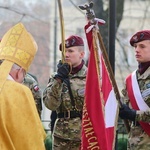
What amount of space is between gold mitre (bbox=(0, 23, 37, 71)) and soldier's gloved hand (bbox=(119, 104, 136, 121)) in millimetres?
1414

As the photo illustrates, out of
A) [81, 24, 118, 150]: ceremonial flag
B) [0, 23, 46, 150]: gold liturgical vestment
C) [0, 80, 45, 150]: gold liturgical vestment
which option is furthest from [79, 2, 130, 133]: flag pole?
[0, 80, 45, 150]: gold liturgical vestment

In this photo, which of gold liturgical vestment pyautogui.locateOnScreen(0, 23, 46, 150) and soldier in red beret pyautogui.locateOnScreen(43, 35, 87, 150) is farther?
soldier in red beret pyautogui.locateOnScreen(43, 35, 87, 150)

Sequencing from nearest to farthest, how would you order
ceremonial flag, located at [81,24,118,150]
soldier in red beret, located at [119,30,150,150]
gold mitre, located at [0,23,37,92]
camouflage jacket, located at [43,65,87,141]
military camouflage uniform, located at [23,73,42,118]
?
1. gold mitre, located at [0,23,37,92]
2. ceremonial flag, located at [81,24,118,150]
3. soldier in red beret, located at [119,30,150,150]
4. camouflage jacket, located at [43,65,87,141]
5. military camouflage uniform, located at [23,73,42,118]

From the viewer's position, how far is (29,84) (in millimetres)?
9125

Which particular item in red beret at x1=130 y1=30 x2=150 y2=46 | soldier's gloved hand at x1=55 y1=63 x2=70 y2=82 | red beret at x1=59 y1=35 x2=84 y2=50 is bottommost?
soldier's gloved hand at x1=55 y1=63 x2=70 y2=82

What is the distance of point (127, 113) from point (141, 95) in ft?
1.06

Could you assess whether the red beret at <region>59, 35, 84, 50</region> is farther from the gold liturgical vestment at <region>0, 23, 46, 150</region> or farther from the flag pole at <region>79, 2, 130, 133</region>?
the gold liturgical vestment at <region>0, 23, 46, 150</region>

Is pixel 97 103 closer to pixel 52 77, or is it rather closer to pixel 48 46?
pixel 52 77

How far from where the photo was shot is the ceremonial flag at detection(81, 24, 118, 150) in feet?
24.2

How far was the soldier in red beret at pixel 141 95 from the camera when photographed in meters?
7.64

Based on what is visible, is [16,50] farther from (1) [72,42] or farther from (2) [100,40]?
(1) [72,42]

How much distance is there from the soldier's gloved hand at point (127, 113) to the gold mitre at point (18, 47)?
55.7 inches

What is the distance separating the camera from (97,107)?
7.44m

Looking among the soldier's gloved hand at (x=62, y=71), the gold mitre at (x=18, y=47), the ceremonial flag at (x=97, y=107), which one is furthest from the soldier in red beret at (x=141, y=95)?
the gold mitre at (x=18, y=47)
